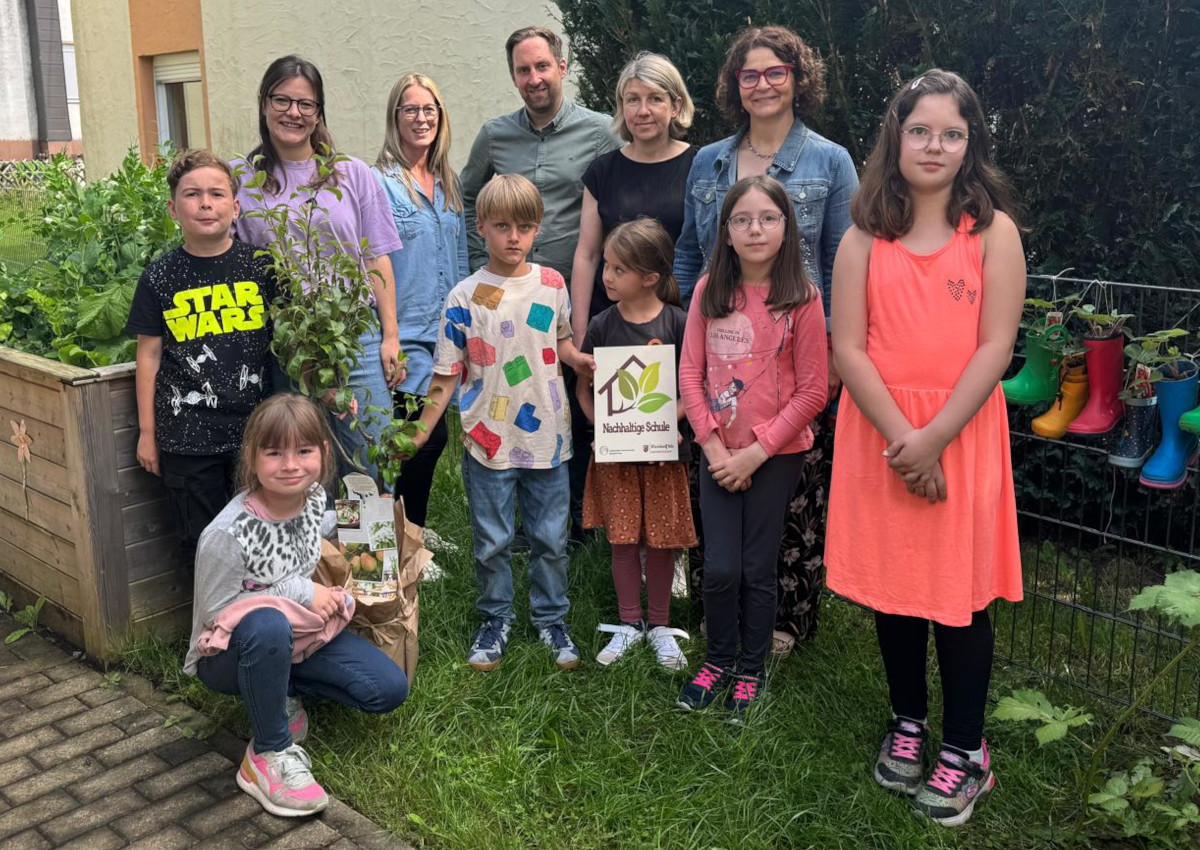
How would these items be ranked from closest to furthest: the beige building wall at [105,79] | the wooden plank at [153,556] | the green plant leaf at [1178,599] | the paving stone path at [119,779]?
the green plant leaf at [1178,599] < the paving stone path at [119,779] < the wooden plank at [153,556] < the beige building wall at [105,79]

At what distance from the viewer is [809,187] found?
363 cm

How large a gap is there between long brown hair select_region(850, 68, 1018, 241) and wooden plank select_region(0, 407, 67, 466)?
276 cm

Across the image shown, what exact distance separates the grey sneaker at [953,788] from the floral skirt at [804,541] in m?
0.84

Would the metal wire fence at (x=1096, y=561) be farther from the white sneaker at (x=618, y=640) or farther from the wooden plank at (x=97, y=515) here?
the wooden plank at (x=97, y=515)

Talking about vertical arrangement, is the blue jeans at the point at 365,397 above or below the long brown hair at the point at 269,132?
below

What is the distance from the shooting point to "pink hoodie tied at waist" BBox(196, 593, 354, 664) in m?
3.23

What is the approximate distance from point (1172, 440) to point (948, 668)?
2.95 feet

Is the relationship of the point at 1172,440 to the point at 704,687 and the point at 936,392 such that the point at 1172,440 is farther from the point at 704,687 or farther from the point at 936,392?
the point at 704,687

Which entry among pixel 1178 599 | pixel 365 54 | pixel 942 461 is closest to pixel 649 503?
pixel 942 461

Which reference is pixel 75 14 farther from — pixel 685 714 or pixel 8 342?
pixel 685 714

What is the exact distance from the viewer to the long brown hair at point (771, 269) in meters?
3.39

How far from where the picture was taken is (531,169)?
4453 millimetres

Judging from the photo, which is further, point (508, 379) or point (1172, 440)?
point (508, 379)

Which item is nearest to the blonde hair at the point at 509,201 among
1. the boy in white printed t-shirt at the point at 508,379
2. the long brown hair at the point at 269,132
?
the boy in white printed t-shirt at the point at 508,379
